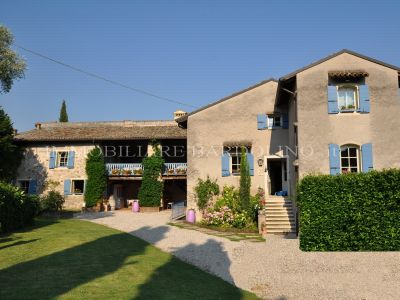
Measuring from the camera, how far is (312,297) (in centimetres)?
735

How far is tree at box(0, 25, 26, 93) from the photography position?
23.1m

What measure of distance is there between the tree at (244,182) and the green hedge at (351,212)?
570cm

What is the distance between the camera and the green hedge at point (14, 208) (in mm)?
13422

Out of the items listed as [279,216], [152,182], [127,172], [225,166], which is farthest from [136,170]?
[279,216]

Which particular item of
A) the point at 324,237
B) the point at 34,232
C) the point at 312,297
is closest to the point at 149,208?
the point at 34,232

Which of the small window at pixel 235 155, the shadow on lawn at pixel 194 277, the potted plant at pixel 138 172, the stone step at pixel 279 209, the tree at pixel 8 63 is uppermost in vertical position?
the tree at pixel 8 63

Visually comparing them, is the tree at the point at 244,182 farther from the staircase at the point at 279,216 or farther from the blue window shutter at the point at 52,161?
the blue window shutter at the point at 52,161

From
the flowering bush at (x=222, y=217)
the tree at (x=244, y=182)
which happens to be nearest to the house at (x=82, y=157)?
the tree at (x=244, y=182)

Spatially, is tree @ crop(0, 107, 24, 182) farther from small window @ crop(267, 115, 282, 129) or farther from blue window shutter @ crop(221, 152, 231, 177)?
small window @ crop(267, 115, 282, 129)

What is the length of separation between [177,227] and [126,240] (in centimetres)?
387

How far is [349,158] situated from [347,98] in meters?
2.61

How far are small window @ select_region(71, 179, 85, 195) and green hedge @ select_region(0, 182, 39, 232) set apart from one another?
8.71 meters

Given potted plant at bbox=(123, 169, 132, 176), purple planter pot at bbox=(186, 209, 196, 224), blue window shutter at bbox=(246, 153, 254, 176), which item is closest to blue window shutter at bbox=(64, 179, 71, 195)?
potted plant at bbox=(123, 169, 132, 176)

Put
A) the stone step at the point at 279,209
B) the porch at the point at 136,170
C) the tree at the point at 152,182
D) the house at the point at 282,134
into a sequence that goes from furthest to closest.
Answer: the porch at the point at 136,170, the tree at the point at 152,182, the stone step at the point at 279,209, the house at the point at 282,134
